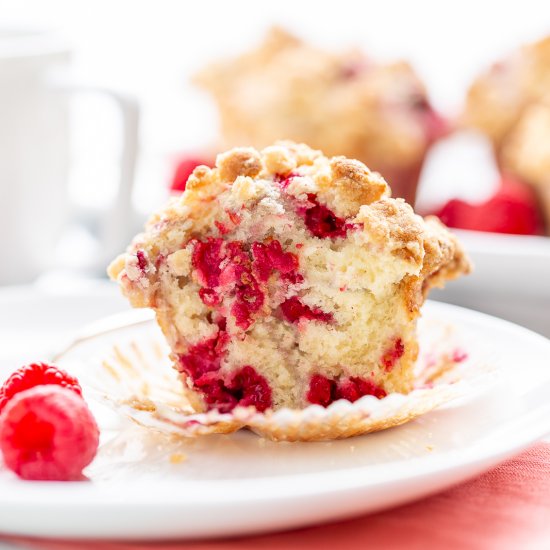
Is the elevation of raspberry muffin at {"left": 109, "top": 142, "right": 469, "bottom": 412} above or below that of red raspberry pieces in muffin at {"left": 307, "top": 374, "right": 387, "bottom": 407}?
above

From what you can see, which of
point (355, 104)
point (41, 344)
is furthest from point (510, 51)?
point (41, 344)

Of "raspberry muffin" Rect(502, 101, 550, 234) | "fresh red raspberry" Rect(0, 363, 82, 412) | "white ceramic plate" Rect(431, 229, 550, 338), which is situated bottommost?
"white ceramic plate" Rect(431, 229, 550, 338)

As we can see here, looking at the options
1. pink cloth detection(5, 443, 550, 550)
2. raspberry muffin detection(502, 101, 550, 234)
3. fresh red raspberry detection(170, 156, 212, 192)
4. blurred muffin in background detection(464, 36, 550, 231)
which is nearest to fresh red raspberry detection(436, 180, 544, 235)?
raspberry muffin detection(502, 101, 550, 234)

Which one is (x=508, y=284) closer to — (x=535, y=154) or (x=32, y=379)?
(x=535, y=154)

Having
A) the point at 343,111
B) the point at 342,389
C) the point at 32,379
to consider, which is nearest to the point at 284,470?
the point at 342,389

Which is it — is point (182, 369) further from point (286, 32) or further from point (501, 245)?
point (286, 32)

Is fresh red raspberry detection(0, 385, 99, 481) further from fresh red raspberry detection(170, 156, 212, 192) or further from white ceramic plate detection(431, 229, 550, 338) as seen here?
fresh red raspberry detection(170, 156, 212, 192)
